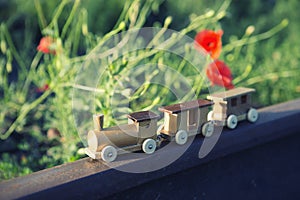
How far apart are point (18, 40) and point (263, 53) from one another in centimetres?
107

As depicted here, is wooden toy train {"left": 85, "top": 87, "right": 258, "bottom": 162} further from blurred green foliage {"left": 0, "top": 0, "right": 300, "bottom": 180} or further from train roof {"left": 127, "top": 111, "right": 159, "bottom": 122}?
blurred green foliage {"left": 0, "top": 0, "right": 300, "bottom": 180}

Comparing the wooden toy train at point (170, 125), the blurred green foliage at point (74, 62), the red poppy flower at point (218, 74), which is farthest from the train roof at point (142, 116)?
the red poppy flower at point (218, 74)

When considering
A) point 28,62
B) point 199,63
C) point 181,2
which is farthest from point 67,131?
point 181,2

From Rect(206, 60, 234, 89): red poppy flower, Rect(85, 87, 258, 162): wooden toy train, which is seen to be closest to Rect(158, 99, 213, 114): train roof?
Rect(85, 87, 258, 162): wooden toy train

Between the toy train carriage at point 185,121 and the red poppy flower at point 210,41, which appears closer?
the toy train carriage at point 185,121

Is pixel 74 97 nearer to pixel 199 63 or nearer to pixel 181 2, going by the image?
pixel 199 63

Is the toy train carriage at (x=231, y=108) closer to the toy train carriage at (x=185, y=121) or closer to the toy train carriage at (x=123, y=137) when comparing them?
the toy train carriage at (x=185, y=121)

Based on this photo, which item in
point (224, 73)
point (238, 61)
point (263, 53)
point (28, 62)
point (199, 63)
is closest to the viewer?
point (224, 73)

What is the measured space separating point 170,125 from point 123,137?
0.11 metres

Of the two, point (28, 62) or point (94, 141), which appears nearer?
point (94, 141)

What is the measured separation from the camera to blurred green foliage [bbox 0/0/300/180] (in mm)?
1221

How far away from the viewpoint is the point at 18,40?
6.96 feet

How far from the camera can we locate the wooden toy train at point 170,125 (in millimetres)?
854

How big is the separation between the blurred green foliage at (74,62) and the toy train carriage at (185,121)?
0.33 ft
